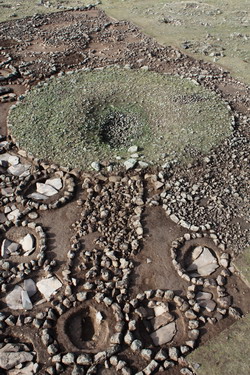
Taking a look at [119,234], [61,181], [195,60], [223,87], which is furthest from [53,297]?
[195,60]

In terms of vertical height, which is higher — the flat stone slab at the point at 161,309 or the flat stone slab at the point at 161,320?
the flat stone slab at the point at 161,309

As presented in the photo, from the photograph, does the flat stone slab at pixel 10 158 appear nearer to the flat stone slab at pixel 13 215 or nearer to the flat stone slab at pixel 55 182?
the flat stone slab at pixel 55 182

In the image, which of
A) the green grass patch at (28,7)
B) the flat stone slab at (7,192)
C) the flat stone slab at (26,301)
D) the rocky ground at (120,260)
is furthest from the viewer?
the green grass patch at (28,7)

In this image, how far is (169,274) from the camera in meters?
5.62

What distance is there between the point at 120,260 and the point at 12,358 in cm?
209

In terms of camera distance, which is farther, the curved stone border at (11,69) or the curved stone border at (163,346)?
the curved stone border at (11,69)

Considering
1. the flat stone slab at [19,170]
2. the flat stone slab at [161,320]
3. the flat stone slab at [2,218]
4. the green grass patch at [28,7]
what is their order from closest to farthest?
1. the flat stone slab at [161,320]
2. the flat stone slab at [2,218]
3. the flat stone slab at [19,170]
4. the green grass patch at [28,7]

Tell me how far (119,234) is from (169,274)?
3.72 ft

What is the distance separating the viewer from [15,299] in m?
5.36

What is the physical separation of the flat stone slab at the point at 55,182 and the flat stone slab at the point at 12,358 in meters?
3.34

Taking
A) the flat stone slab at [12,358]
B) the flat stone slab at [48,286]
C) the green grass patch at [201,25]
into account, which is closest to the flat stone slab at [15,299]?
the flat stone slab at [48,286]

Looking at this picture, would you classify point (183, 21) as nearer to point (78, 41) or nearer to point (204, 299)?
point (78, 41)

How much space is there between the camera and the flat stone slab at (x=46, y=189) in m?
7.13

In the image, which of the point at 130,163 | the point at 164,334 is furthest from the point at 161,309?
the point at 130,163
